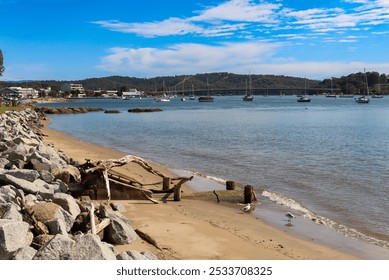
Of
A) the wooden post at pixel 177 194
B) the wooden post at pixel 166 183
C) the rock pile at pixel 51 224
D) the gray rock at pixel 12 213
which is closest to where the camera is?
the rock pile at pixel 51 224

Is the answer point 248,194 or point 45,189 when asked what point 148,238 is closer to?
point 45,189

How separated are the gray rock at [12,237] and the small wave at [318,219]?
25.1 feet

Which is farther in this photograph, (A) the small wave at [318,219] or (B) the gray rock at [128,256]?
(A) the small wave at [318,219]

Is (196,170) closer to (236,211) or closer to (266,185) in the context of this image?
(266,185)

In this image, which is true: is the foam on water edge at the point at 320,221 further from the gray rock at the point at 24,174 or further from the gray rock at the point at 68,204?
the gray rock at the point at 24,174

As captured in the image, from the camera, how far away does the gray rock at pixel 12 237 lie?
245 inches

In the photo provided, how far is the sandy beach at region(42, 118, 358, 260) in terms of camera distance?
344 inches

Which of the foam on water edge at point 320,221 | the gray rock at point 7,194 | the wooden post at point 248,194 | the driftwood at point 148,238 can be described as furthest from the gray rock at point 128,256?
the wooden post at point 248,194

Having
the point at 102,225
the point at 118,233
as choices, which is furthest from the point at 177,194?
the point at 102,225

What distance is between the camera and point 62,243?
19.5ft

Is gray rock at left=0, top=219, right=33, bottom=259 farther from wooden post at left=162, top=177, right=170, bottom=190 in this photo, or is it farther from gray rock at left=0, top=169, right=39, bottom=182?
wooden post at left=162, top=177, right=170, bottom=190

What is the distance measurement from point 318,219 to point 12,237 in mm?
8570

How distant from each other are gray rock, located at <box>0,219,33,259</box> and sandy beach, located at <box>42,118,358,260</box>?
74.2 inches

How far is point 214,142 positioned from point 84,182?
21.6 m
